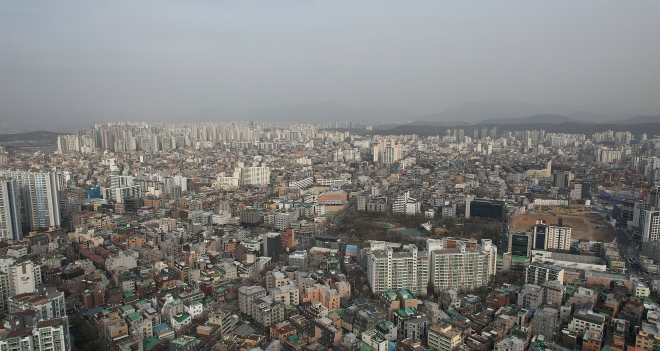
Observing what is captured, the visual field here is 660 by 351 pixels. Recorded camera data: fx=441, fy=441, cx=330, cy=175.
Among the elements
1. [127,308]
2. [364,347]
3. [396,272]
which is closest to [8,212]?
[127,308]

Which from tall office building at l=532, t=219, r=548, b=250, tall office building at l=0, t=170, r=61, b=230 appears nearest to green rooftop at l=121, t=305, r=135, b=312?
tall office building at l=0, t=170, r=61, b=230

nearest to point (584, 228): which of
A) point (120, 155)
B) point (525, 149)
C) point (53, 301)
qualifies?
point (53, 301)

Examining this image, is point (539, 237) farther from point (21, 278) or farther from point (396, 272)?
point (21, 278)

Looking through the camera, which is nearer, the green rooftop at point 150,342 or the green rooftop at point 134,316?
the green rooftop at point 150,342

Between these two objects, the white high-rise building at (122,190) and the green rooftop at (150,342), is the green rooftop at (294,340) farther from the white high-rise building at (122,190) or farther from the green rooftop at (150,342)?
the white high-rise building at (122,190)

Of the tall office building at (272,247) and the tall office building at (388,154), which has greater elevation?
the tall office building at (388,154)

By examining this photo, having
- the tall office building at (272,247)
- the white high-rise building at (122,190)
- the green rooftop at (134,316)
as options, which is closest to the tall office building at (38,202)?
the white high-rise building at (122,190)
